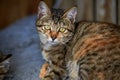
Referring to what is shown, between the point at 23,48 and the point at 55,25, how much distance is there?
99 cm

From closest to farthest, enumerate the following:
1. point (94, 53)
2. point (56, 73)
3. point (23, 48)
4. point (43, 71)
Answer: point (94, 53)
point (56, 73)
point (43, 71)
point (23, 48)

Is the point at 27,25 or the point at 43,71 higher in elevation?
the point at 27,25

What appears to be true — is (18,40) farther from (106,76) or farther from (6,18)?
(106,76)

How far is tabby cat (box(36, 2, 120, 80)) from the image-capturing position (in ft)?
7.27

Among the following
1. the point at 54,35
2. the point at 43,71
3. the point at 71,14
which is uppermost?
the point at 71,14

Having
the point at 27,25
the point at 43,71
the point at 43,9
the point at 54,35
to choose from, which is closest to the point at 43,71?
the point at 43,71

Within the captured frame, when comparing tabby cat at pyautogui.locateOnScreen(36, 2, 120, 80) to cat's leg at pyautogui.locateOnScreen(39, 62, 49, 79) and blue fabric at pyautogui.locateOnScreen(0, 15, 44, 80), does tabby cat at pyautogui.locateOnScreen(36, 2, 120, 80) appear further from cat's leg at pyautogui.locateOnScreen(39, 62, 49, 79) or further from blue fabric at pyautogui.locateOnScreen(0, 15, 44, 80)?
blue fabric at pyautogui.locateOnScreen(0, 15, 44, 80)

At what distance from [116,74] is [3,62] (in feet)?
2.58

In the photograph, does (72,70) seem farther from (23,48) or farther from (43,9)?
(23,48)

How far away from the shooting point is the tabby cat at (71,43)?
2217mm

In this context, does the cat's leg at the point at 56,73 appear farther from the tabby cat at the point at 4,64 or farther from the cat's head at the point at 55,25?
the tabby cat at the point at 4,64

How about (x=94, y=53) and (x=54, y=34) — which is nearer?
(x=94, y=53)

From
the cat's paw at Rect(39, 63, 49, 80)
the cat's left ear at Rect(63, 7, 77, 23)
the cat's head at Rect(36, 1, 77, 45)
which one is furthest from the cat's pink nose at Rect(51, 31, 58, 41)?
the cat's paw at Rect(39, 63, 49, 80)

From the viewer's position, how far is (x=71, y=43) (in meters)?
2.49
